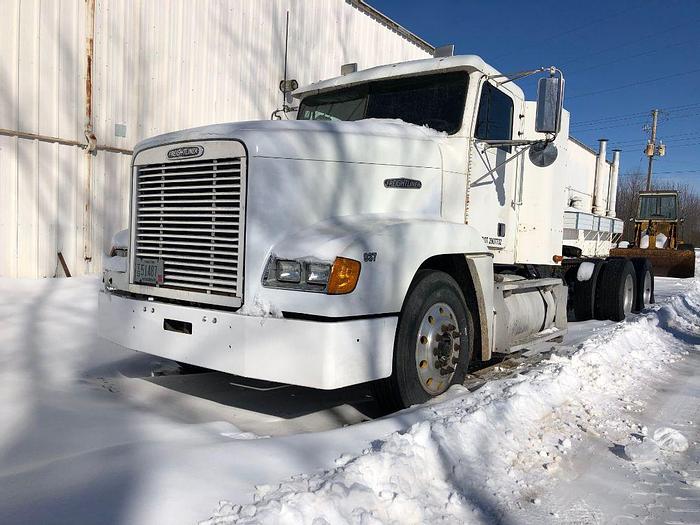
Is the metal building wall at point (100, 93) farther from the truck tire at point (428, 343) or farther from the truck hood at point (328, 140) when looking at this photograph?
the truck tire at point (428, 343)

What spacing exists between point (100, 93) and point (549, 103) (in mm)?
6833

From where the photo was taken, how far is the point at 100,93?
338 inches

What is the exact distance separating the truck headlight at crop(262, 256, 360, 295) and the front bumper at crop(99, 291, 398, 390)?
205 millimetres

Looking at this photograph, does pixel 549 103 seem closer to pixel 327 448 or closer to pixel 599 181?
pixel 327 448

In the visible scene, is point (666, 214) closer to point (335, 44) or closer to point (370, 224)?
point (335, 44)

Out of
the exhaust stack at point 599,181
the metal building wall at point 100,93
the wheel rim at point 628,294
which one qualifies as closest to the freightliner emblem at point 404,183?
the metal building wall at point 100,93

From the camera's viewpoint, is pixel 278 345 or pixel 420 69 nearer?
pixel 278 345

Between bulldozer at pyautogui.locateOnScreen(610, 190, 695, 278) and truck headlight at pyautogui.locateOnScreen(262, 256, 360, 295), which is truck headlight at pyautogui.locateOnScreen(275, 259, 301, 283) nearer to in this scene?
truck headlight at pyautogui.locateOnScreen(262, 256, 360, 295)

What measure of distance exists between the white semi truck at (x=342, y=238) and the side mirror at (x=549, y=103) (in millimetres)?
12

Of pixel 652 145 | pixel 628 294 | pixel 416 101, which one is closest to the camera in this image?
pixel 416 101

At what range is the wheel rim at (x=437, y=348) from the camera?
13.0 feet

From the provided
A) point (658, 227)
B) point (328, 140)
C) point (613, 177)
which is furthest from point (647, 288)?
point (658, 227)

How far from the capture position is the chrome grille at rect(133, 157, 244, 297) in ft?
11.6

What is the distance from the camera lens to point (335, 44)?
1302cm
